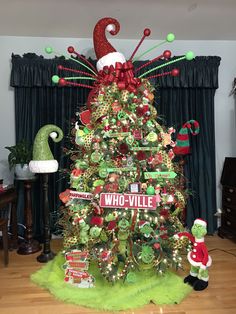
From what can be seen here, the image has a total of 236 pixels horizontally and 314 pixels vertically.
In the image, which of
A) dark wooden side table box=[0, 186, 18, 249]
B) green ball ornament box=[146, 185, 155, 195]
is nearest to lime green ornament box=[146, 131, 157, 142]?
green ball ornament box=[146, 185, 155, 195]

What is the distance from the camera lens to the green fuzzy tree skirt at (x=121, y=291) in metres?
1.92

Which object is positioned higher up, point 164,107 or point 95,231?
point 164,107

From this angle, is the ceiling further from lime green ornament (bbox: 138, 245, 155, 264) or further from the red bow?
lime green ornament (bbox: 138, 245, 155, 264)

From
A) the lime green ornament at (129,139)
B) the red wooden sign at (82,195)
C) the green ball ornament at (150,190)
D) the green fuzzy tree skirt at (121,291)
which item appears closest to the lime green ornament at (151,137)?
the lime green ornament at (129,139)

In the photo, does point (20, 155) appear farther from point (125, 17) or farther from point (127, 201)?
point (125, 17)

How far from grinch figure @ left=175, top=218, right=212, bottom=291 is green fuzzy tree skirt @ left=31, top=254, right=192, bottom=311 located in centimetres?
7

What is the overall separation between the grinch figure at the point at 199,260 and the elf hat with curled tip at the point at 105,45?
61.3 inches

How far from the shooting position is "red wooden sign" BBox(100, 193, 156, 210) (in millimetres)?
2061

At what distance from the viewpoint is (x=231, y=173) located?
10.3 feet

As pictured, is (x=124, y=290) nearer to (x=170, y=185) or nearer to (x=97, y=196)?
(x=97, y=196)

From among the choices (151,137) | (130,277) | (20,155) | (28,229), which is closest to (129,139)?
Answer: (151,137)

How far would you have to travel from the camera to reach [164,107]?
10.8 feet

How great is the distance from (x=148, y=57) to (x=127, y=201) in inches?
77.6

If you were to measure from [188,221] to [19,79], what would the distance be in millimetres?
2492
